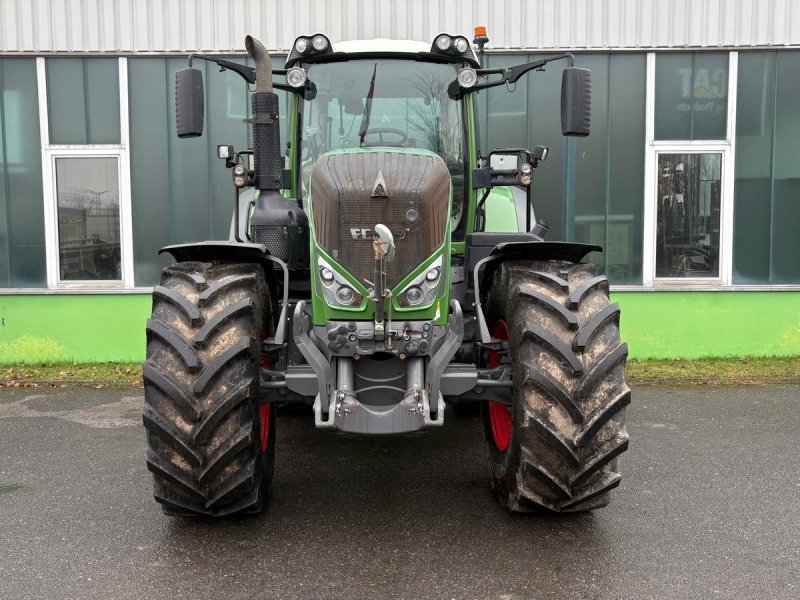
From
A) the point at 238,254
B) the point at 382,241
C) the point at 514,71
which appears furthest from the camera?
the point at 514,71

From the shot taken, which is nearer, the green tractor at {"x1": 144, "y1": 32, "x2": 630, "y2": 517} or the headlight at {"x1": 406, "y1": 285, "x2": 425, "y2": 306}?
the green tractor at {"x1": 144, "y1": 32, "x2": 630, "y2": 517}

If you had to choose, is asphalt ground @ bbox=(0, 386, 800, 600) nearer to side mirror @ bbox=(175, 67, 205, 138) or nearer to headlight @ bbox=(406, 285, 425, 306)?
headlight @ bbox=(406, 285, 425, 306)

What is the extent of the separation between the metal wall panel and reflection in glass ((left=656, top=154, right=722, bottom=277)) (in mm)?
1362

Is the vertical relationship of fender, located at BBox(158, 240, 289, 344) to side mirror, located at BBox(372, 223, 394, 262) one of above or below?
below

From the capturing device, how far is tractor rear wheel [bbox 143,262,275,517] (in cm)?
344

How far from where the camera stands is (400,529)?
3826 mm

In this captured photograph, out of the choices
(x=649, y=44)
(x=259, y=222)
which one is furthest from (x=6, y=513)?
(x=649, y=44)

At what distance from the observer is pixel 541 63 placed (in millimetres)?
4230

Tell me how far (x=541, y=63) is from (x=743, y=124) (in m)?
5.27

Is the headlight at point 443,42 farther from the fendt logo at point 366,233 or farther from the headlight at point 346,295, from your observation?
the headlight at point 346,295

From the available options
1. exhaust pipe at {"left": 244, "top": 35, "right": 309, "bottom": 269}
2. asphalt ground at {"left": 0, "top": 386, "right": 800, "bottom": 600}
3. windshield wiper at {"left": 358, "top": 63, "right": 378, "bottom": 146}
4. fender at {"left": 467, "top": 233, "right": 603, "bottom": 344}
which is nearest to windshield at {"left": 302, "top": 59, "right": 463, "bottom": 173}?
windshield wiper at {"left": 358, "top": 63, "right": 378, "bottom": 146}

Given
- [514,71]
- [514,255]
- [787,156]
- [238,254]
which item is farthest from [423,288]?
[787,156]

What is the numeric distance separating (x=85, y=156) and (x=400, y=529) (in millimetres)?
6510

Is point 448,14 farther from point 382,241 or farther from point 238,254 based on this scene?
point 382,241
